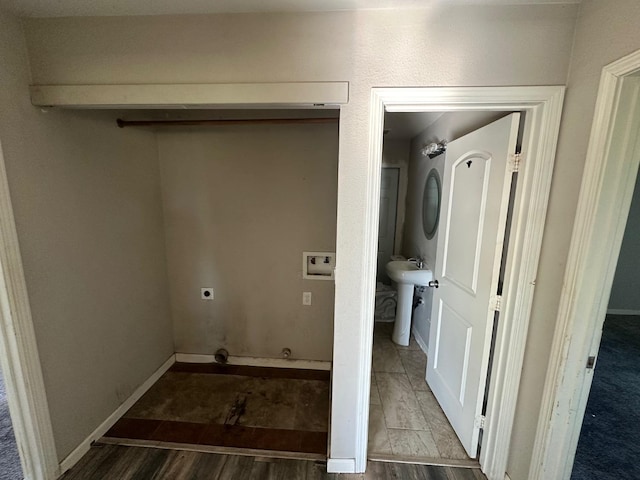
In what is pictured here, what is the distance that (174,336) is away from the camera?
260 cm

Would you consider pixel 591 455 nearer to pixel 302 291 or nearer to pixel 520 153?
pixel 520 153

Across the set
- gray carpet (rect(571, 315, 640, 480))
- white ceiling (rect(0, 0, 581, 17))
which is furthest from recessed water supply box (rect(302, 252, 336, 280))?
gray carpet (rect(571, 315, 640, 480))

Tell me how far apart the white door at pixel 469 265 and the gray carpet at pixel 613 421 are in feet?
2.40

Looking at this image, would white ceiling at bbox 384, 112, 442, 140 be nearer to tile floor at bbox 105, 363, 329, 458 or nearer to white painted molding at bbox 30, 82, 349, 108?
white painted molding at bbox 30, 82, 349, 108

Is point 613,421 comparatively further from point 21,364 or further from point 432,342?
point 21,364

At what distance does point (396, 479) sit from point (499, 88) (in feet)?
6.88

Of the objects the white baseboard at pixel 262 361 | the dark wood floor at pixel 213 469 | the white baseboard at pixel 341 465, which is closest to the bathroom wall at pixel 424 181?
the white baseboard at pixel 262 361

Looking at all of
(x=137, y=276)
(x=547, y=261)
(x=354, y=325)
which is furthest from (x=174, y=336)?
(x=547, y=261)

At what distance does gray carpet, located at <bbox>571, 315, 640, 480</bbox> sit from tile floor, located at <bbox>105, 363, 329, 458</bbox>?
1.62 m

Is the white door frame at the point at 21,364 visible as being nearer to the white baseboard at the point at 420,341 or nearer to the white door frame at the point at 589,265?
the white door frame at the point at 589,265

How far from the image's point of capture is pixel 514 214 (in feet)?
4.46

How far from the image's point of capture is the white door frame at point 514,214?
122 centimetres

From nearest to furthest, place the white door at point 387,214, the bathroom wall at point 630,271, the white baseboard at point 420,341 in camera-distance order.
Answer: the white baseboard at point 420,341 → the bathroom wall at point 630,271 → the white door at point 387,214

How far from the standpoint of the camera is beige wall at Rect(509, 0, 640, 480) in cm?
99
